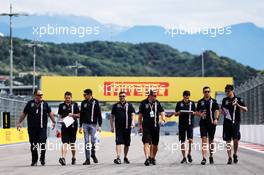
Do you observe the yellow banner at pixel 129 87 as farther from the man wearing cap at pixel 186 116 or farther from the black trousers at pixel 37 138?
the black trousers at pixel 37 138

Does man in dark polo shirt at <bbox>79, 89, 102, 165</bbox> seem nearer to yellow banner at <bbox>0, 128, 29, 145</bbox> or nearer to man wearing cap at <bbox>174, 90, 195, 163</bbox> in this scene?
man wearing cap at <bbox>174, 90, 195, 163</bbox>

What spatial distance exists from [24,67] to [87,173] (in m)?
149

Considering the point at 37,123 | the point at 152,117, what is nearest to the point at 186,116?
the point at 152,117

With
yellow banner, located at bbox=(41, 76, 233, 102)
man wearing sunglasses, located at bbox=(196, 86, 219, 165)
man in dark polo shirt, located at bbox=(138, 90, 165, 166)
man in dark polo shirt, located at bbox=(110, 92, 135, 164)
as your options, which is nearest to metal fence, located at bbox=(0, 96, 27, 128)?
man in dark polo shirt, located at bbox=(110, 92, 135, 164)

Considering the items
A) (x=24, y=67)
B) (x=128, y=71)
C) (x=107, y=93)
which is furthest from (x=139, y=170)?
(x=128, y=71)

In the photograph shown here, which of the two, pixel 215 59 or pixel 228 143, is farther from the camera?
pixel 215 59

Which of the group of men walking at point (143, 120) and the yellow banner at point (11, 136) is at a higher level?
the group of men walking at point (143, 120)

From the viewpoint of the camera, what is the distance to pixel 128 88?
59.7m

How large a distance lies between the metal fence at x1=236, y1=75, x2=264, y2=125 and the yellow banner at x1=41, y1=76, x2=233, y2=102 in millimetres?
22757

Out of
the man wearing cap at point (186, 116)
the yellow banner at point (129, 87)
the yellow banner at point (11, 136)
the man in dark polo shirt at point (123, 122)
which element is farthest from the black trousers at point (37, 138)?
the yellow banner at point (129, 87)

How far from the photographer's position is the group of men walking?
15.4 metres

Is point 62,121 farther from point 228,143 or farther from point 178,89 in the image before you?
point 178,89

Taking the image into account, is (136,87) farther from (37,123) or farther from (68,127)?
(37,123)

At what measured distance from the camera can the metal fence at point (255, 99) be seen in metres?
29.7
